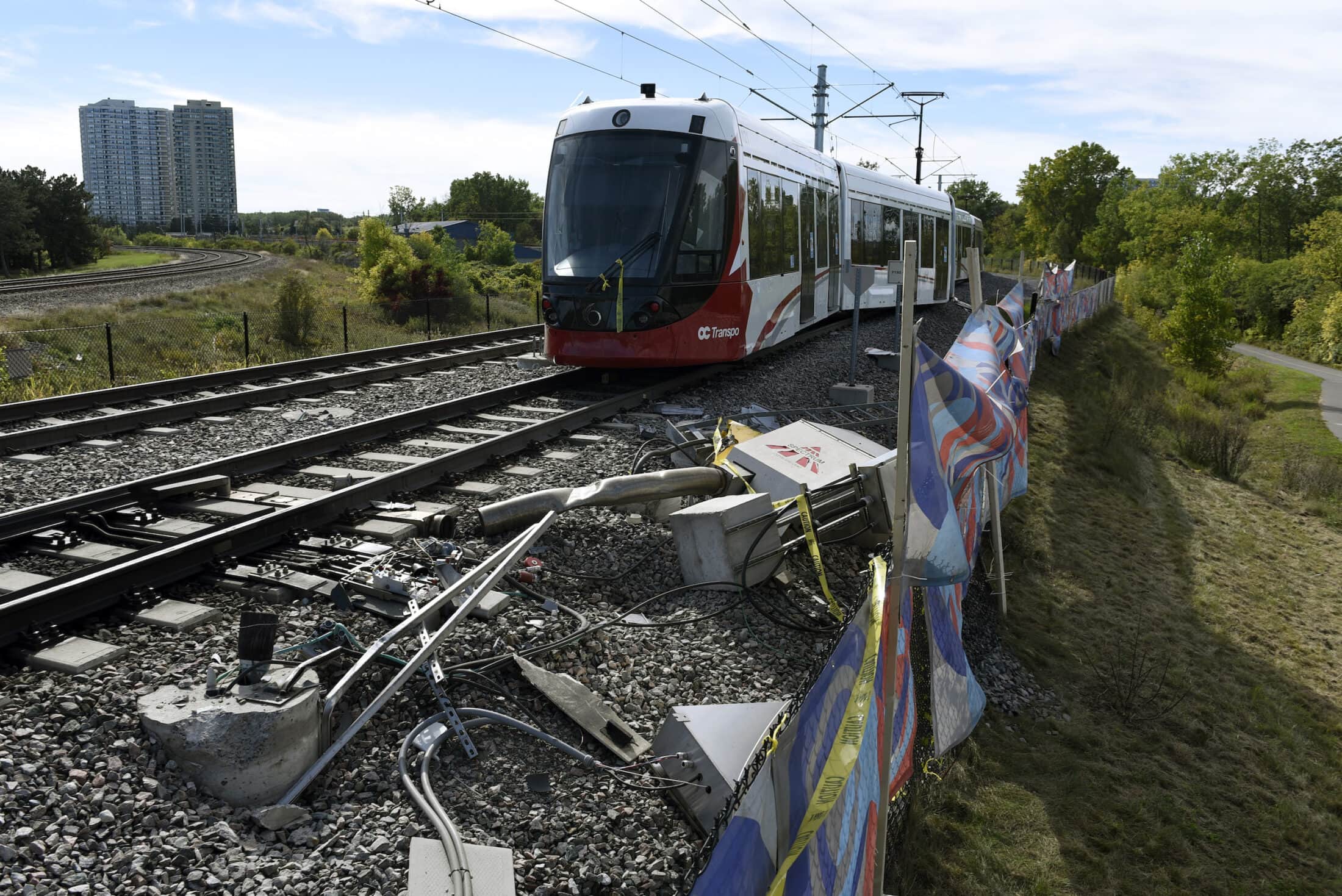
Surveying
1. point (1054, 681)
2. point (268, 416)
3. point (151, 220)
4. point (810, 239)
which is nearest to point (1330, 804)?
point (1054, 681)

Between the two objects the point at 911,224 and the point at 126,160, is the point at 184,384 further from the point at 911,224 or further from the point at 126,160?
the point at 126,160

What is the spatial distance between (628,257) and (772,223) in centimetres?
350

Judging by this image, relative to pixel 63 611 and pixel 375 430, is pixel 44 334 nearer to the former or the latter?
pixel 375 430

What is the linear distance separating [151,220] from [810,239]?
154805 millimetres

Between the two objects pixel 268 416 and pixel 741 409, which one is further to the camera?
pixel 741 409

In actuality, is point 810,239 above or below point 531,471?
above

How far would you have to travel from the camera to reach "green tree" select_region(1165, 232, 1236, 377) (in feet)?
116

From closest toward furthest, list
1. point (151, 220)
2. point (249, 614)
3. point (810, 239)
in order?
point (249, 614)
point (810, 239)
point (151, 220)

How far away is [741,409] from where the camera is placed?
488 inches

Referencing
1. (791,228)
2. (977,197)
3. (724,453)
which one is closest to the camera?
(724,453)

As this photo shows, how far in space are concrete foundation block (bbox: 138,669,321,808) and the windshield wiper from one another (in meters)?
8.66

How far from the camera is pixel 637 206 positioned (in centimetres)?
1239

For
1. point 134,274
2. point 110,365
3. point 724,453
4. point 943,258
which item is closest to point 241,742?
point 724,453

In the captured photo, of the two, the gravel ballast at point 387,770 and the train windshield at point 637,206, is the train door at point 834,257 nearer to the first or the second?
the train windshield at point 637,206
